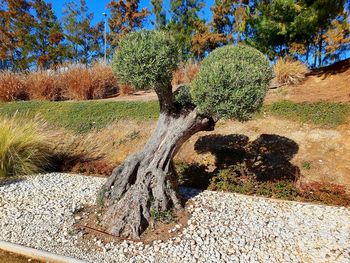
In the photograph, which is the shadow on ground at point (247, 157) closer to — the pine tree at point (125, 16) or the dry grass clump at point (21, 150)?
the dry grass clump at point (21, 150)

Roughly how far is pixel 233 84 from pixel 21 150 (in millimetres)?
3820

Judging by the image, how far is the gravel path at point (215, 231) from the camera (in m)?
2.52

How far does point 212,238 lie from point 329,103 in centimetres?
425

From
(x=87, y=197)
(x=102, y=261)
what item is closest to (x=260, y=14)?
(x=87, y=197)

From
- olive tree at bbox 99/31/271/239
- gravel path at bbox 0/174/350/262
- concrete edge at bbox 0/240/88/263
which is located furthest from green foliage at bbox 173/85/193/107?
concrete edge at bbox 0/240/88/263

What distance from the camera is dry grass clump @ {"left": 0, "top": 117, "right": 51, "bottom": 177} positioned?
14.9 feet

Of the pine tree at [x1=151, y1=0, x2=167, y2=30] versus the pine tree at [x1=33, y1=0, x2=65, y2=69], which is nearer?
the pine tree at [x1=151, y1=0, x2=167, y2=30]

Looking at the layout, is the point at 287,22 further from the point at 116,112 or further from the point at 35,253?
the point at 35,253

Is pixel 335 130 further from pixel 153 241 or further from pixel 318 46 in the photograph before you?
pixel 318 46

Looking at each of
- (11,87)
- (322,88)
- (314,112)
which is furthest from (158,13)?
(314,112)

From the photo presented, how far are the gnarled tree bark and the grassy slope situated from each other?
9.75 ft

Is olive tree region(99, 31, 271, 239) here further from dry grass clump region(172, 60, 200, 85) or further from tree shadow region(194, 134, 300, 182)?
dry grass clump region(172, 60, 200, 85)

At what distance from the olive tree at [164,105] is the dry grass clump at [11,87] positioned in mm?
7772

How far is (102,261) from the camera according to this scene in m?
2.46
